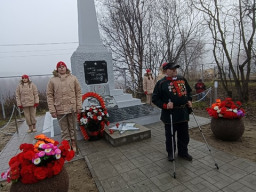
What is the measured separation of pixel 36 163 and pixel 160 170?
1.87 meters

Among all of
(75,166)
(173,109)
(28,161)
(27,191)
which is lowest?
(75,166)

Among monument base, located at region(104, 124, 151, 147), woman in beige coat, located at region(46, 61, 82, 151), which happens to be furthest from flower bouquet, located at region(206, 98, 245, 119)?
woman in beige coat, located at region(46, 61, 82, 151)

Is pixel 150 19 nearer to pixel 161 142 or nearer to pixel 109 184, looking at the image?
pixel 161 142

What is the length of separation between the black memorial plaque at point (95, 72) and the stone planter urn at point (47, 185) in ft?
11.8

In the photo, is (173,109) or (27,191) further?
(173,109)

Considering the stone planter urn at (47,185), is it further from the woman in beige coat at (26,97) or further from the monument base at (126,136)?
the woman in beige coat at (26,97)

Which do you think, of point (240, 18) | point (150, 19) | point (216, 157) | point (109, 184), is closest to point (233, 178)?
point (216, 157)

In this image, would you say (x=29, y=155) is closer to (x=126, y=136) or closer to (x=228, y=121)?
(x=126, y=136)

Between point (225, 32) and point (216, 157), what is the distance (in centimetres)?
746

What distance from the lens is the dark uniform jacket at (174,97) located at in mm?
2900

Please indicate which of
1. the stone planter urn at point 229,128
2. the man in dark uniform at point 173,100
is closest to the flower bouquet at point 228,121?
the stone planter urn at point 229,128

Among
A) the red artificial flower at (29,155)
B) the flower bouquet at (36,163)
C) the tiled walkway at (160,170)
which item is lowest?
the tiled walkway at (160,170)

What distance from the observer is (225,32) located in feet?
27.8

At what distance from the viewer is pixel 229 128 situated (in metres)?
3.79
